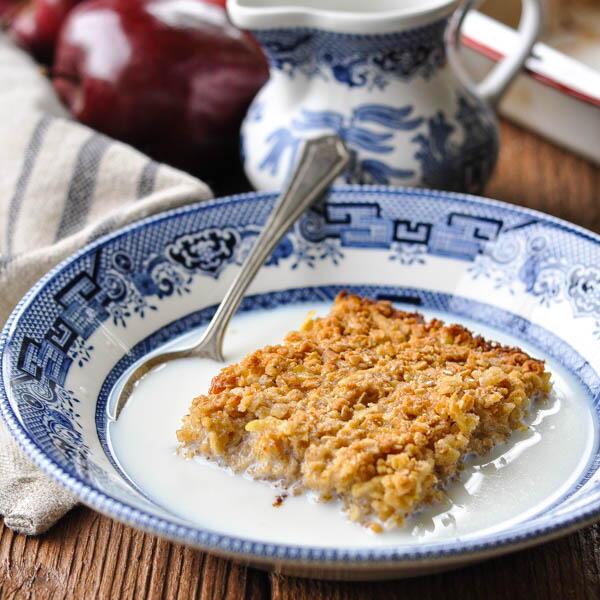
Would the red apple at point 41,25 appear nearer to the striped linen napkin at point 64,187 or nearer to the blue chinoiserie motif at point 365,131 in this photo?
the striped linen napkin at point 64,187

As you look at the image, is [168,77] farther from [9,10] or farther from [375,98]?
[9,10]

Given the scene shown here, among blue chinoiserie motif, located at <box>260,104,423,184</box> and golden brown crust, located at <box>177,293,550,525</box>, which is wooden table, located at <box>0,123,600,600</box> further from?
blue chinoiserie motif, located at <box>260,104,423,184</box>

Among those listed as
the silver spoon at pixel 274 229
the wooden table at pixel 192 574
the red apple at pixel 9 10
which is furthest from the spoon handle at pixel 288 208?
the red apple at pixel 9 10

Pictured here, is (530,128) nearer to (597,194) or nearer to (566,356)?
(597,194)

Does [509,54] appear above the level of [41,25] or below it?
above

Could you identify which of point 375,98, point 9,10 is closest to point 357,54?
point 375,98

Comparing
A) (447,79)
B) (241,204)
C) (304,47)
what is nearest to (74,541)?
(241,204)
